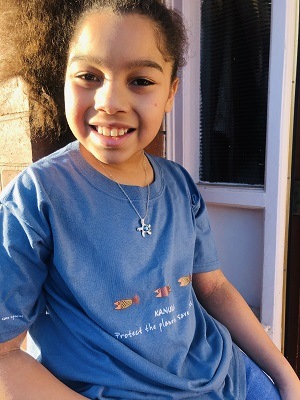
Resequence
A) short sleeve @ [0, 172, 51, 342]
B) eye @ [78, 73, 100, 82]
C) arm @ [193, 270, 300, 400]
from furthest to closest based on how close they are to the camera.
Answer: arm @ [193, 270, 300, 400] → eye @ [78, 73, 100, 82] → short sleeve @ [0, 172, 51, 342]

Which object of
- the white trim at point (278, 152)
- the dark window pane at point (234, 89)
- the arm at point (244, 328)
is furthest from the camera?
the dark window pane at point (234, 89)

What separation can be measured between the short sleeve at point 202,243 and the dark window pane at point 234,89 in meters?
0.53

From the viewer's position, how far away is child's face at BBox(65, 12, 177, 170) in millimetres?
784

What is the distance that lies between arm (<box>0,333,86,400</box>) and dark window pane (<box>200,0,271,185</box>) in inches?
43.2

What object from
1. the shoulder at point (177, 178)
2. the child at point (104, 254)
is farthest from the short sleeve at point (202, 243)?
the child at point (104, 254)

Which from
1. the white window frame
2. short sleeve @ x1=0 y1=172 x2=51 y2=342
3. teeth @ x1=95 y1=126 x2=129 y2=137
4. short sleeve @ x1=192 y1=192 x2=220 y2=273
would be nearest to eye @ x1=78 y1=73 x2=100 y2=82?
teeth @ x1=95 y1=126 x2=129 y2=137

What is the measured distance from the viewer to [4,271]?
684 millimetres

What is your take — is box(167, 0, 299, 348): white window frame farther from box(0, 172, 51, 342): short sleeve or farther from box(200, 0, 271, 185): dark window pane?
box(0, 172, 51, 342): short sleeve

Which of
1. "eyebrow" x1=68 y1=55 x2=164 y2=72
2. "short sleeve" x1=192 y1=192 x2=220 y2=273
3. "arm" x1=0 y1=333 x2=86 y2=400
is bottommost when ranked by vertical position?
"arm" x1=0 y1=333 x2=86 y2=400

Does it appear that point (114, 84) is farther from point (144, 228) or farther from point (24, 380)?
point (24, 380)

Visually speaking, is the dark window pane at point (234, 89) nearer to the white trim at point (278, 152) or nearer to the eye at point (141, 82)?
the white trim at point (278, 152)

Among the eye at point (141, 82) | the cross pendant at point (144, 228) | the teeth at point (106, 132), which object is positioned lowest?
the cross pendant at point (144, 228)

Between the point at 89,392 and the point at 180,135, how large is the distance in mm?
1090

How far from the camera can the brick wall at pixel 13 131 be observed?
1.13m
